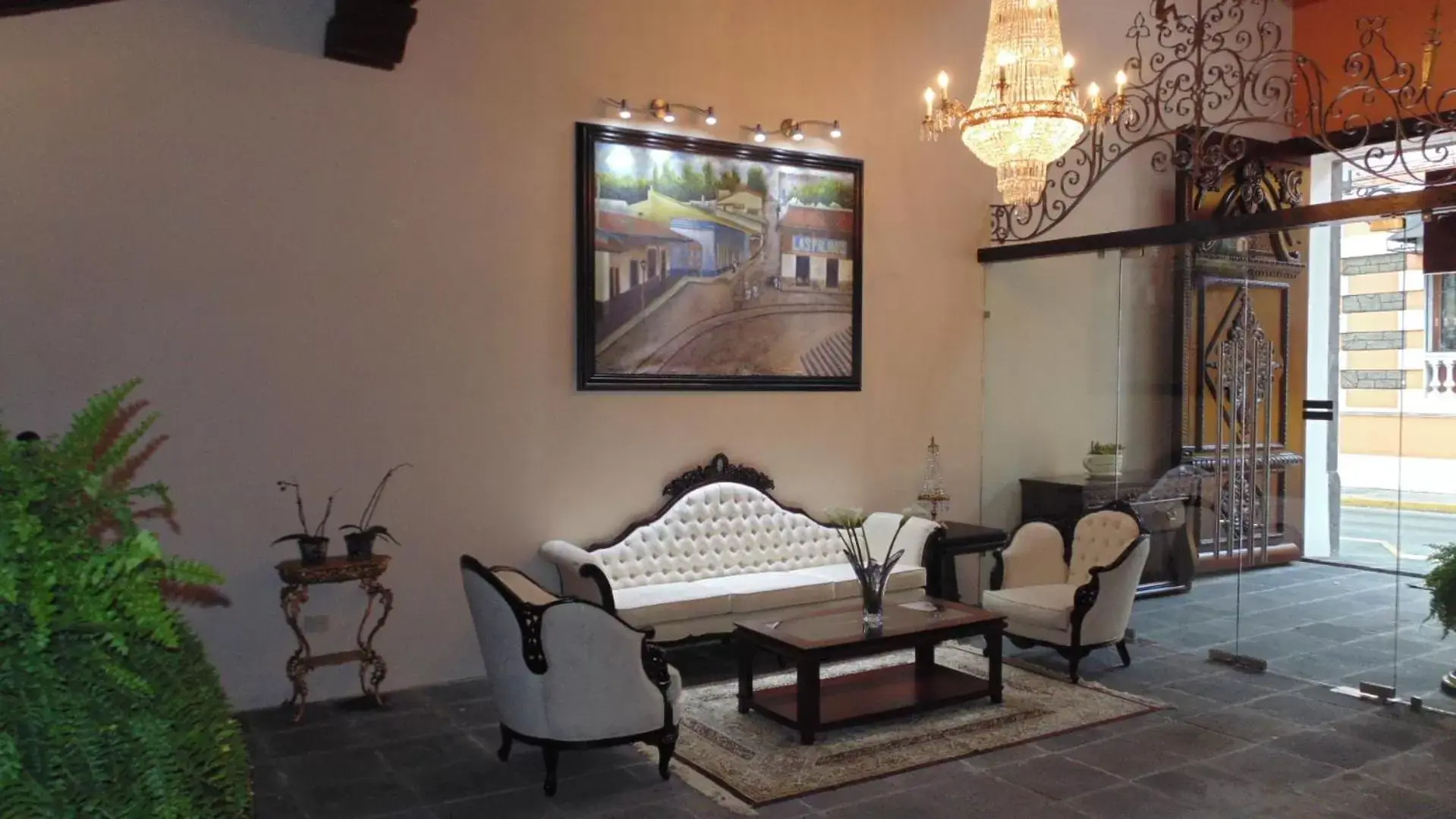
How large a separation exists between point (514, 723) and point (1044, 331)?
532cm

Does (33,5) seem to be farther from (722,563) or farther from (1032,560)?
(1032,560)

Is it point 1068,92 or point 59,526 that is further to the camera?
point 1068,92

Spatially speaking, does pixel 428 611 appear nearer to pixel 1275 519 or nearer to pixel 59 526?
pixel 59 526

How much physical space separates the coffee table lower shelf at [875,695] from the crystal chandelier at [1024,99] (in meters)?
2.56

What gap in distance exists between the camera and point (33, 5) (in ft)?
14.4

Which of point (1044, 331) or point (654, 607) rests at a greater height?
point (1044, 331)

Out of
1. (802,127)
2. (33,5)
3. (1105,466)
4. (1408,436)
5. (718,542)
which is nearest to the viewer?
Answer: (33,5)

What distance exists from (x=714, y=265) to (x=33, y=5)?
375 centimetres

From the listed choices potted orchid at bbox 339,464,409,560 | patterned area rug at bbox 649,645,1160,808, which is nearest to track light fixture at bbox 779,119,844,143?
potted orchid at bbox 339,464,409,560

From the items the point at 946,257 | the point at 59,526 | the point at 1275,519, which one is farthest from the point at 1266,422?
the point at 59,526

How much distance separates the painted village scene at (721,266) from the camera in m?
6.36

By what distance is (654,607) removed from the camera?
5711mm

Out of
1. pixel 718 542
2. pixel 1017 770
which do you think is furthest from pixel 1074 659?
pixel 718 542

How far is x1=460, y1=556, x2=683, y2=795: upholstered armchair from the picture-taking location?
13.9 feet
